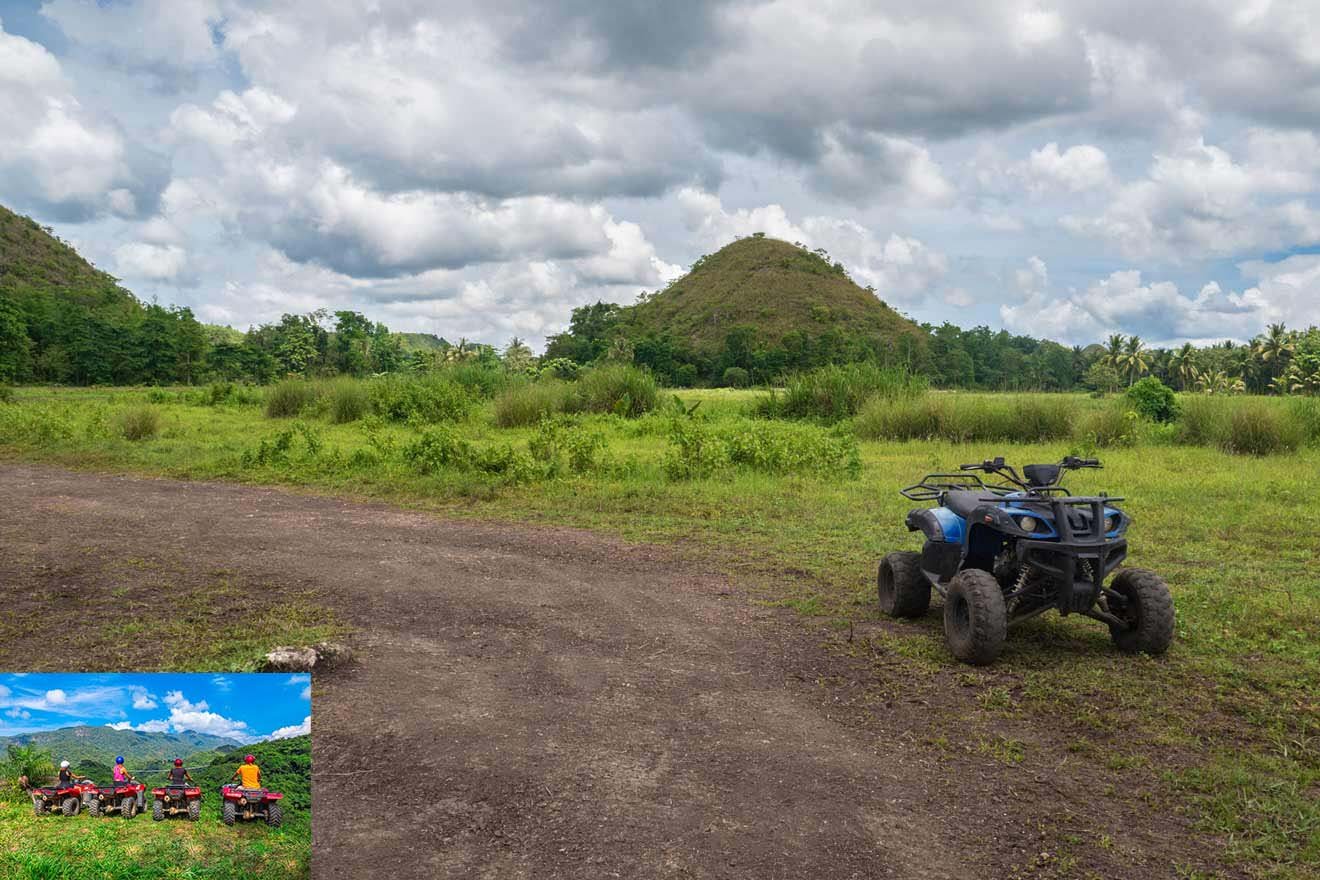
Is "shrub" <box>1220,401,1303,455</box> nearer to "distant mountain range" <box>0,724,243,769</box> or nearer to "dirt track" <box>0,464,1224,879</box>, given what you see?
"dirt track" <box>0,464,1224,879</box>

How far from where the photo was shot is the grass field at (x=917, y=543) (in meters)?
4.40

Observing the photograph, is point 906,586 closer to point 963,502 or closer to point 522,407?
point 963,502

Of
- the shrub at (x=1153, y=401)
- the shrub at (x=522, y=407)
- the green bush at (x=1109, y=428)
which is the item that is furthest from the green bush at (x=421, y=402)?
the shrub at (x=1153, y=401)

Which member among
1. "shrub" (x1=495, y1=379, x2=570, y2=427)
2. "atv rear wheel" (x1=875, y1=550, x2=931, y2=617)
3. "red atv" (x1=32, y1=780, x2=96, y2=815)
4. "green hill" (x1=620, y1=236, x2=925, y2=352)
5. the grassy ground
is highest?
"green hill" (x1=620, y1=236, x2=925, y2=352)

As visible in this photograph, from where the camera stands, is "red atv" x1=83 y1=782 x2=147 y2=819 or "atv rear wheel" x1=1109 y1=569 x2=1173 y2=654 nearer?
"red atv" x1=83 y1=782 x2=147 y2=819

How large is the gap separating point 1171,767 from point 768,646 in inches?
93.0

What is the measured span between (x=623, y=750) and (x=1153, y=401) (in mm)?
20293

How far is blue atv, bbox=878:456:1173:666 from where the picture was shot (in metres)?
5.37

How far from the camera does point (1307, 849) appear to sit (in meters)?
3.50

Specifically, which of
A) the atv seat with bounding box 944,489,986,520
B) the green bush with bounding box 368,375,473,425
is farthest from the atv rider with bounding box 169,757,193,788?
the green bush with bounding box 368,375,473,425

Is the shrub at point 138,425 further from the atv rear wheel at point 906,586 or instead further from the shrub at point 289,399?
the atv rear wheel at point 906,586

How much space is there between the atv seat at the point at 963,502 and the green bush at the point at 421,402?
16808mm

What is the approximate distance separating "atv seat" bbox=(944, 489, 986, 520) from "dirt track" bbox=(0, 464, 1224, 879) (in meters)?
1.20

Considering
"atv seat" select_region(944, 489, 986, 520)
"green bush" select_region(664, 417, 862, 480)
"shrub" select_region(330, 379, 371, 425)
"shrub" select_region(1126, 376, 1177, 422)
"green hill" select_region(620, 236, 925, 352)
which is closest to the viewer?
"atv seat" select_region(944, 489, 986, 520)
